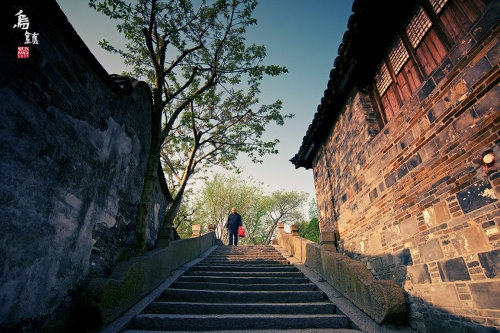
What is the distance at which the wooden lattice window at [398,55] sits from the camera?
4059 millimetres

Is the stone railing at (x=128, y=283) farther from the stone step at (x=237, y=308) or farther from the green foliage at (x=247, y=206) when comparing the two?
the green foliage at (x=247, y=206)

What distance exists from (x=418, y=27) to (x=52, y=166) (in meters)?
5.46

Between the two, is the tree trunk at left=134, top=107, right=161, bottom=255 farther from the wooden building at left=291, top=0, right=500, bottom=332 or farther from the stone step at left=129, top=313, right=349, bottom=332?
the wooden building at left=291, top=0, right=500, bottom=332

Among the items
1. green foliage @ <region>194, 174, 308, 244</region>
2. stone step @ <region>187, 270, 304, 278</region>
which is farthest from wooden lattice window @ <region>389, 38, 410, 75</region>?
green foliage @ <region>194, 174, 308, 244</region>

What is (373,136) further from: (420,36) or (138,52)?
(138,52)

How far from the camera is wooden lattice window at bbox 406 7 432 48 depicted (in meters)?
3.57

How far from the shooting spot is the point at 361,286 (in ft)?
11.5

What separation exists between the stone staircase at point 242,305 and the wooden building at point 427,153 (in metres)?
1.16

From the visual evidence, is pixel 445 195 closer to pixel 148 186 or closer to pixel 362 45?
pixel 362 45

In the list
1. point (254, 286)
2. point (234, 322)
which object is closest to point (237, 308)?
point (234, 322)

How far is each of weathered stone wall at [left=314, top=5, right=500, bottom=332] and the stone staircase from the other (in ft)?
3.75

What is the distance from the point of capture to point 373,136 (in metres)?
4.70

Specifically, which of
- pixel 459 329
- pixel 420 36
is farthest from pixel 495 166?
pixel 420 36

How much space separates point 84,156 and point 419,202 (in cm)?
472
